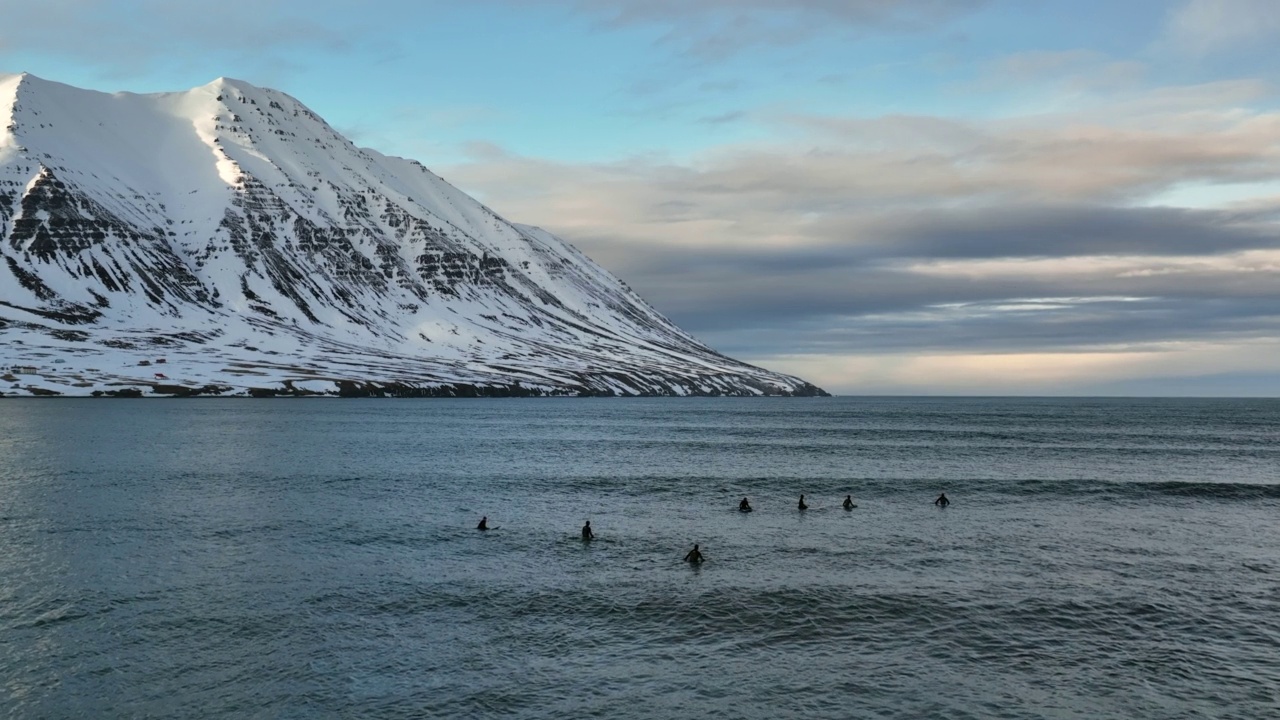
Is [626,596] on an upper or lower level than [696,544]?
lower

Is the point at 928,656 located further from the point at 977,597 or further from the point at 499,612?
the point at 499,612

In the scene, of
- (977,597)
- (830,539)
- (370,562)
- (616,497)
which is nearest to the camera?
(977,597)

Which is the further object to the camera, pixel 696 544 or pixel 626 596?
pixel 696 544

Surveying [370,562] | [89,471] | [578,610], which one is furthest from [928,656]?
[89,471]

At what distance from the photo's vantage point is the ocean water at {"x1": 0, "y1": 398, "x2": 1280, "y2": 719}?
1380 inches

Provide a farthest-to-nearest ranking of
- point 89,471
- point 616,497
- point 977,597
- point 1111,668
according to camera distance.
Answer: point 89,471 < point 616,497 < point 977,597 < point 1111,668

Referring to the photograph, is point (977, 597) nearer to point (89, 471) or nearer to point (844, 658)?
point (844, 658)

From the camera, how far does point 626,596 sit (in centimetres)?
4869

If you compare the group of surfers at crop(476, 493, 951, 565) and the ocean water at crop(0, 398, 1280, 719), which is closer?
the ocean water at crop(0, 398, 1280, 719)

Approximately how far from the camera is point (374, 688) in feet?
116

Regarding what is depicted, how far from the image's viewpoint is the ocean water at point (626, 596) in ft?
115

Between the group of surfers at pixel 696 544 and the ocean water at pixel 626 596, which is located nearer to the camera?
the ocean water at pixel 626 596

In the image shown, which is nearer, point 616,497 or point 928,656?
point 928,656

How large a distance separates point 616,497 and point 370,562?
112 ft
